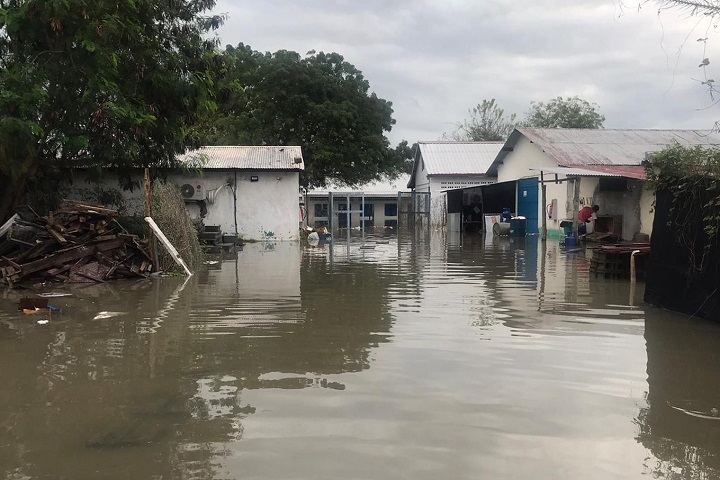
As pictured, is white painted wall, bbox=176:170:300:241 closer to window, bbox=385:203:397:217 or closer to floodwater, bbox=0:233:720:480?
floodwater, bbox=0:233:720:480

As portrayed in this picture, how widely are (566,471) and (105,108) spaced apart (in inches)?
420

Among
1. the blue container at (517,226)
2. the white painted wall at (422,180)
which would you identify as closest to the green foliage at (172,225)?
the blue container at (517,226)

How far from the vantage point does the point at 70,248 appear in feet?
38.2

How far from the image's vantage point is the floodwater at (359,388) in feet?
12.3

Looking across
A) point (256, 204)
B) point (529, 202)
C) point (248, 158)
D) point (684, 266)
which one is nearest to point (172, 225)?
point (684, 266)

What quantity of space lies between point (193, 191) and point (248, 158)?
3.00 m

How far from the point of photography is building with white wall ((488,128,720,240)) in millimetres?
18219

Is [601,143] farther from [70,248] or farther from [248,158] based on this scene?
[70,248]

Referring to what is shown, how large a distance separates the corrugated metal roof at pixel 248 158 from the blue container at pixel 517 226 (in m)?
9.75

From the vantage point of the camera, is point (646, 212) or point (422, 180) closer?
point (646, 212)

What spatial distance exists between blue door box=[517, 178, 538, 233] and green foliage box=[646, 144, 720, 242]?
65.6 ft

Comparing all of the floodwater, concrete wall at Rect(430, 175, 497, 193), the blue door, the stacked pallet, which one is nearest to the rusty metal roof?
the blue door

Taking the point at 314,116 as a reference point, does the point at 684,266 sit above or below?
below

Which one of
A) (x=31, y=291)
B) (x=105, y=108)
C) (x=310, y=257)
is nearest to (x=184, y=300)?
(x=31, y=291)
